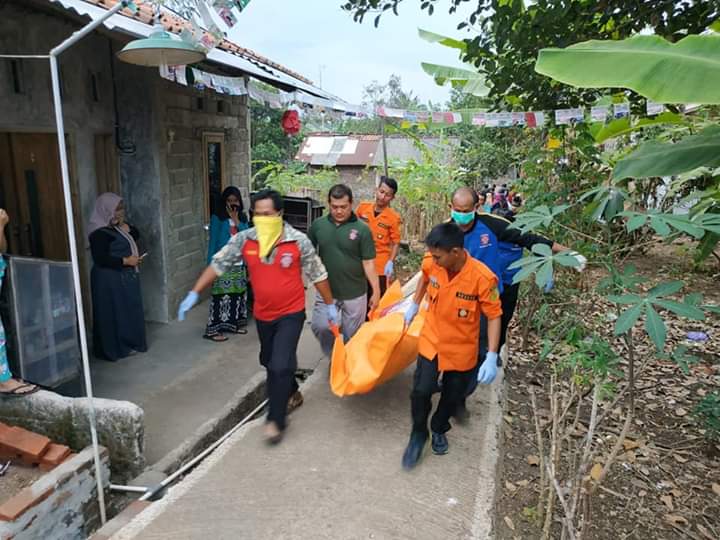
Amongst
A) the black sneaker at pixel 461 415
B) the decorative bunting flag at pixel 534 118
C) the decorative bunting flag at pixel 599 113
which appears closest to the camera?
the black sneaker at pixel 461 415

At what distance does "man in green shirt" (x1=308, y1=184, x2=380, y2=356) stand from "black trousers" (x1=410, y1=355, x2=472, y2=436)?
108 centimetres

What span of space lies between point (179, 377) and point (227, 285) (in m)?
1.24

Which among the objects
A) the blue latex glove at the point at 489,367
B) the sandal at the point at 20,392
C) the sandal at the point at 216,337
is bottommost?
the sandal at the point at 216,337

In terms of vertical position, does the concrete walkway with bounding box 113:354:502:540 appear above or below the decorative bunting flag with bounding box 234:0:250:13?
below

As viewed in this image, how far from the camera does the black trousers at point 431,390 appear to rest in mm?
3045

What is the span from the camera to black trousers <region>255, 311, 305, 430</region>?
3.35m

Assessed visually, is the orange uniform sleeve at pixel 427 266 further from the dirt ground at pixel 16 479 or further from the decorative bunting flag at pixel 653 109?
the decorative bunting flag at pixel 653 109

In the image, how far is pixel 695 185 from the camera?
758 cm

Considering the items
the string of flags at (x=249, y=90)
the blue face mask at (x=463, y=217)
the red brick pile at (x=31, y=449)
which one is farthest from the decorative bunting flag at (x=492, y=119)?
the red brick pile at (x=31, y=449)

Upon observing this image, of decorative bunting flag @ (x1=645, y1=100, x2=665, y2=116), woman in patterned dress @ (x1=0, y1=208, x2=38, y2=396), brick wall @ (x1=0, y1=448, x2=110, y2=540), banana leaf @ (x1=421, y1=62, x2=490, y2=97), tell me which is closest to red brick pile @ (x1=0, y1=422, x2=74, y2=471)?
brick wall @ (x1=0, y1=448, x2=110, y2=540)

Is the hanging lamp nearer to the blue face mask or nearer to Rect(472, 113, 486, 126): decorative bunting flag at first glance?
the blue face mask

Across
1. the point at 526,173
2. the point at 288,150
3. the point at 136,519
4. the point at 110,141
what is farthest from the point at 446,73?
the point at 288,150

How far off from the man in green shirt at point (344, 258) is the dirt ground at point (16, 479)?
1.98 m

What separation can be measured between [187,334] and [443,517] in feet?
12.4
